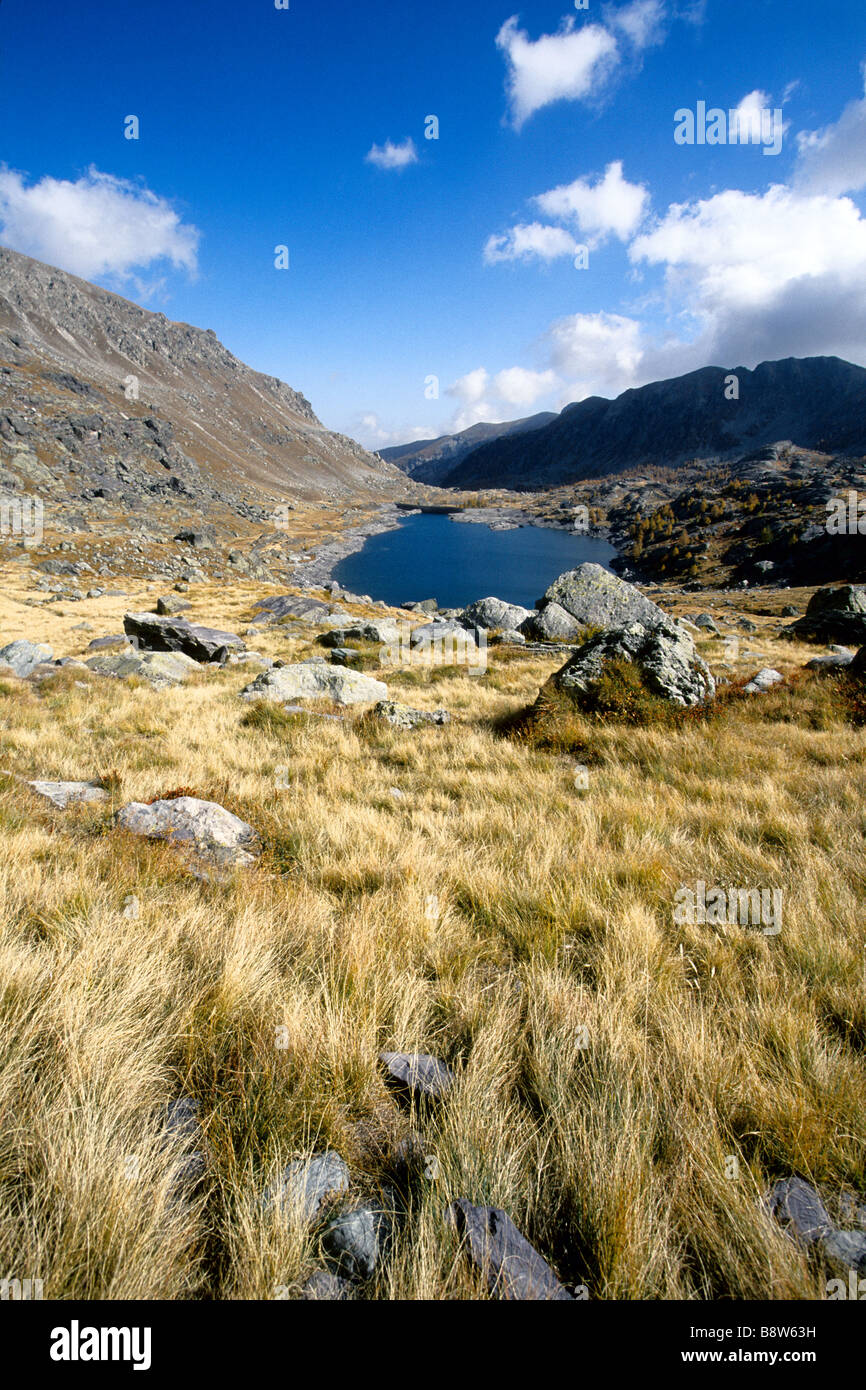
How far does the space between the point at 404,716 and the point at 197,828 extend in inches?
241

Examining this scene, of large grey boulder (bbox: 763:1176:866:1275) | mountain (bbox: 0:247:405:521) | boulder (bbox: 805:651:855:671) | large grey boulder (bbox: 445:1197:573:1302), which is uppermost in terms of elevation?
mountain (bbox: 0:247:405:521)

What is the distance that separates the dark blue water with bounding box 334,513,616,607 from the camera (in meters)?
78.1

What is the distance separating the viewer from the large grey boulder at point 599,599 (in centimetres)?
2302

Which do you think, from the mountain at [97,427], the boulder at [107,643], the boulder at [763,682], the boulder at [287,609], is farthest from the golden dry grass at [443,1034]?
the mountain at [97,427]

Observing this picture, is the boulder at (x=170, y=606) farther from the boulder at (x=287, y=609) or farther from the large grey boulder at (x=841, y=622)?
the large grey boulder at (x=841, y=622)

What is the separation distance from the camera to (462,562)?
10031 centimetres

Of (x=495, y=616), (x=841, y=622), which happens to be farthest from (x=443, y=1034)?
(x=495, y=616)

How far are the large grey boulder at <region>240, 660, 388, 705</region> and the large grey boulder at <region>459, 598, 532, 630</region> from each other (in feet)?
52.8

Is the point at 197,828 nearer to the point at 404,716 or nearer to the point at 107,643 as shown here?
the point at 404,716

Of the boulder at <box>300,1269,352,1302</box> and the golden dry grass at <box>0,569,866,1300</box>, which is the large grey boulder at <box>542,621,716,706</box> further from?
the boulder at <box>300,1269,352,1302</box>

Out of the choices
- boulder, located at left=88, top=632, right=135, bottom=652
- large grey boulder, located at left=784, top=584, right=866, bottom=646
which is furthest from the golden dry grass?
large grey boulder, located at left=784, top=584, right=866, bottom=646

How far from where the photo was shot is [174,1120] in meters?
2.11

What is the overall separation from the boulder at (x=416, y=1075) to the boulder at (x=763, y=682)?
10769 millimetres
